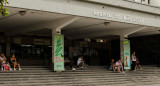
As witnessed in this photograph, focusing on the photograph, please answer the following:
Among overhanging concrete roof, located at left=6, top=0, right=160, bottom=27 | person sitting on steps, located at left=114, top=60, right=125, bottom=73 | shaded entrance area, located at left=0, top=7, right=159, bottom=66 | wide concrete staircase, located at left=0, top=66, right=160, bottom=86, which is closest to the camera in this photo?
overhanging concrete roof, located at left=6, top=0, right=160, bottom=27

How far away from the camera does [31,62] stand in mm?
23656

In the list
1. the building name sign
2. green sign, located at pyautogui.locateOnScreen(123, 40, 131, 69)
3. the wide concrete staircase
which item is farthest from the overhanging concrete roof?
the wide concrete staircase

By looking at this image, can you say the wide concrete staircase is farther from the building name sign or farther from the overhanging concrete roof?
the building name sign

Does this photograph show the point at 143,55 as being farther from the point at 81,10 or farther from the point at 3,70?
the point at 3,70

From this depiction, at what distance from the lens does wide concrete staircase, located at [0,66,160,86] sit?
48.1 feet

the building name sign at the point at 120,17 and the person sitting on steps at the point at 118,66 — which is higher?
the building name sign at the point at 120,17

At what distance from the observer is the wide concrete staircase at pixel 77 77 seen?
1467 centimetres

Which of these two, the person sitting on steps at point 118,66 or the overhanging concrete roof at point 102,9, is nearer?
the overhanging concrete roof at point 102,9

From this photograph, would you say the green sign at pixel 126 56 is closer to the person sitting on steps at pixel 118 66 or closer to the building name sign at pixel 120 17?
the person sitting on steps at pixel 118 66

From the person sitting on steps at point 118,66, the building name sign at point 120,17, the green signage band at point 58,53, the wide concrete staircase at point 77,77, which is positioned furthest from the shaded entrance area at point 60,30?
the wide concrete staircase at point 77,77

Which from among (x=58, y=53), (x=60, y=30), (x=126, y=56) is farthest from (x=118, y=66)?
(x=60, y=30)

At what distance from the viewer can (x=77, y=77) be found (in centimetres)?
1689

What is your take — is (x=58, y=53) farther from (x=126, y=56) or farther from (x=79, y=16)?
(x=126, y=56)

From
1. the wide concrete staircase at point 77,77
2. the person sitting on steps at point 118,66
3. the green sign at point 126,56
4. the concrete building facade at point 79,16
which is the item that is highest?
the concrete building facade at point 79,16
